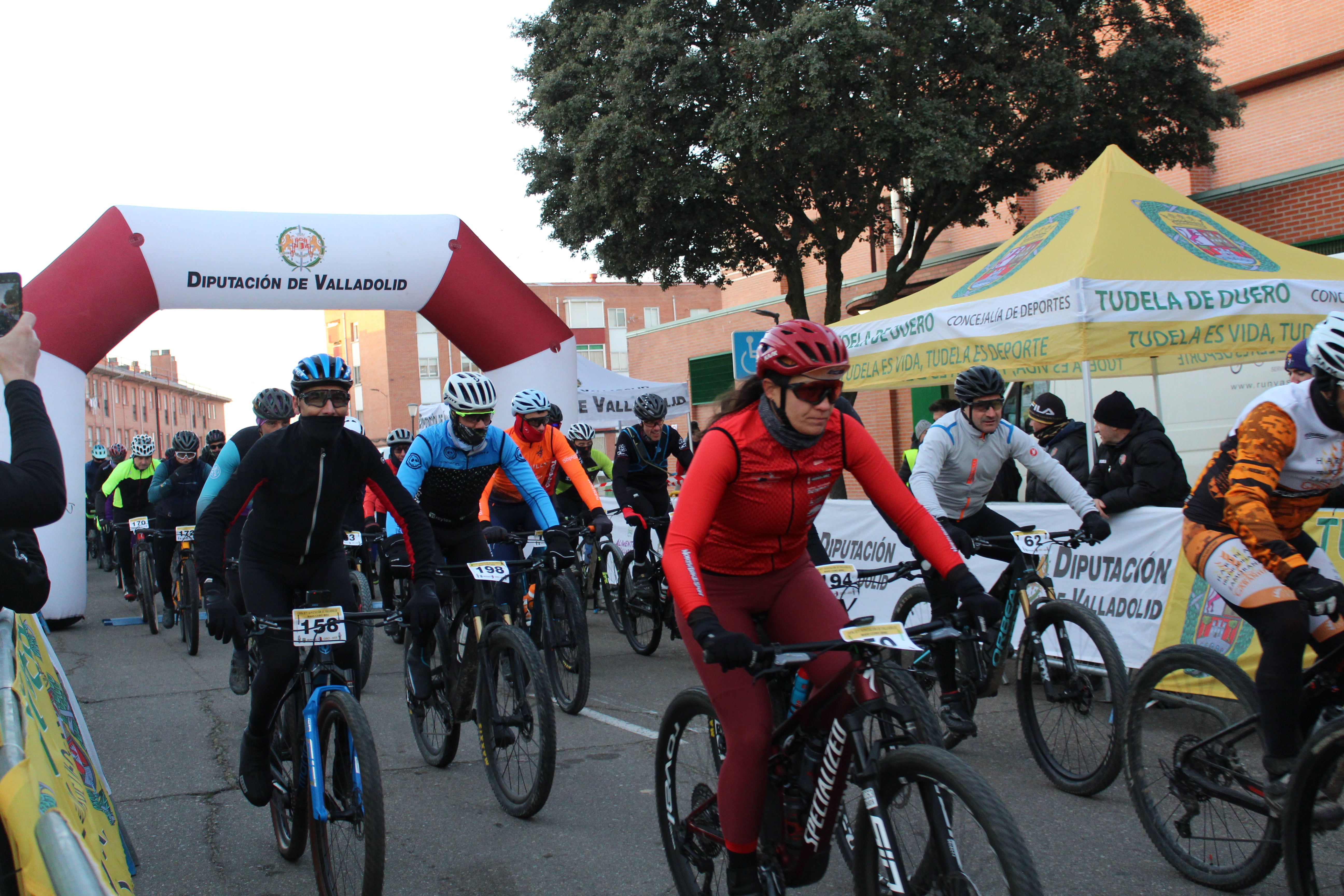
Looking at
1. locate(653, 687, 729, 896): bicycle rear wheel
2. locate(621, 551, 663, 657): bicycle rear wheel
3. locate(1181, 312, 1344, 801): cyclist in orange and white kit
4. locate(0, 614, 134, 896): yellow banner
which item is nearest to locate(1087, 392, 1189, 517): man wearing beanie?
locate(1181, 312, 1344, 801): cyclist in orange and white kit

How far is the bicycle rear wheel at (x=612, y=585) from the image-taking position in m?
9.61

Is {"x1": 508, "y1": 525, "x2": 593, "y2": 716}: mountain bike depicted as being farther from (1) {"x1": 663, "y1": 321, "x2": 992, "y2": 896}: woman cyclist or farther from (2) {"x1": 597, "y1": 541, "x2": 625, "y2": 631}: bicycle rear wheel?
(1) {"x1": 663, "y1": 321, "x2": 992, "y2": 896}: woman cyclist

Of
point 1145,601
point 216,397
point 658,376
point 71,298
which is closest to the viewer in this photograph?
point 1145,601

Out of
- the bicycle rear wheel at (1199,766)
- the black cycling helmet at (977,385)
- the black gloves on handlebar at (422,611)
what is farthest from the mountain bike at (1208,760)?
the black gloves on handlebar at (422,611)

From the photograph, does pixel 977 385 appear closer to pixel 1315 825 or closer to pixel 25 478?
pixel 1315 825

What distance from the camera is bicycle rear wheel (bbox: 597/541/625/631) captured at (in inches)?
378

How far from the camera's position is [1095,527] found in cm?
509

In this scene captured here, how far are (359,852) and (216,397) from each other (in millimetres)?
146568

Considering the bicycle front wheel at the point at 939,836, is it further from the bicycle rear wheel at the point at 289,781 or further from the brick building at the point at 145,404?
the brick building at the point at 145,404

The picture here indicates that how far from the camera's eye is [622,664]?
873 cm

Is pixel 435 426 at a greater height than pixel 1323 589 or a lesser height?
greater

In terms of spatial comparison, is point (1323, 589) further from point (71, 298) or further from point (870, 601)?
point (71, 298)

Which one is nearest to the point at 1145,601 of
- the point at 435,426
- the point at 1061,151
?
the point at 435,426

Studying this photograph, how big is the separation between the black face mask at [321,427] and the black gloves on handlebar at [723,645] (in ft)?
7.26
